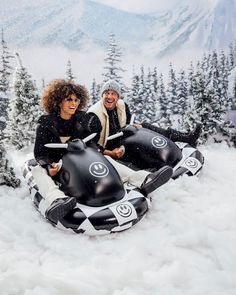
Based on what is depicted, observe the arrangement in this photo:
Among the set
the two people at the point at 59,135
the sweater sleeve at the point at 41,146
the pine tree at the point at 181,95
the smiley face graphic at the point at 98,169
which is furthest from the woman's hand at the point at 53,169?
the pine tree at the point at 181,95

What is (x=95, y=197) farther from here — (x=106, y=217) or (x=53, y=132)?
(x=53, y=132)

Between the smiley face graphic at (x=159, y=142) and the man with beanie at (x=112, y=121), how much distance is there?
0.57 meters

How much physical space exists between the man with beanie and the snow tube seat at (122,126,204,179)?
0.22 metres

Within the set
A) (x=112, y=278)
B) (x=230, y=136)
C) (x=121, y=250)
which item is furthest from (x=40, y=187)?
(x=230, y=136)

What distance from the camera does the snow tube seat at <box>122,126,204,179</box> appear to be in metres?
6.68

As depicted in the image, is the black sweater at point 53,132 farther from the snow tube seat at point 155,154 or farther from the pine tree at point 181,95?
the pine tree at point 181,95

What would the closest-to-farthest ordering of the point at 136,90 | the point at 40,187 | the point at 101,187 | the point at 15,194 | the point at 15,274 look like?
the point at 15,274, the point at 101,187, the point at 40,187, the point at 15,194, the point at 136,90

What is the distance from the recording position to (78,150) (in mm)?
5406

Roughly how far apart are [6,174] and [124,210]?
2.52 m

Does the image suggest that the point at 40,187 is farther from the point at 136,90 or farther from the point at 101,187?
the point at 136,90

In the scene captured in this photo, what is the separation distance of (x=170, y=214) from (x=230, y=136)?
825cm

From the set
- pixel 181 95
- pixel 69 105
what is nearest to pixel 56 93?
pixel 69 105

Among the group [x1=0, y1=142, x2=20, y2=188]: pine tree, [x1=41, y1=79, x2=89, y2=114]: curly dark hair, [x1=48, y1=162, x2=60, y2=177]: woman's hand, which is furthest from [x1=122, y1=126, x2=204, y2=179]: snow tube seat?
[x1=0, y1=142, x2=20, y2=188]: pine tree

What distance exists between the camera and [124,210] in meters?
4.83
